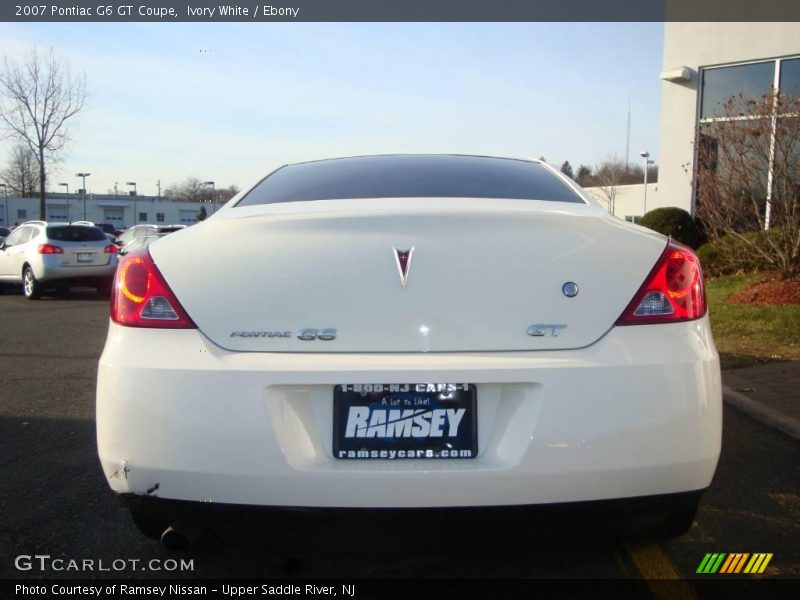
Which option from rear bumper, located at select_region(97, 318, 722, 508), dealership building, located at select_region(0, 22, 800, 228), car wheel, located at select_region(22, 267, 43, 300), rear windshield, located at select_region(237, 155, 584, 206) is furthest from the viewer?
dealership building, located at select_region(0, 22, 800, 228)

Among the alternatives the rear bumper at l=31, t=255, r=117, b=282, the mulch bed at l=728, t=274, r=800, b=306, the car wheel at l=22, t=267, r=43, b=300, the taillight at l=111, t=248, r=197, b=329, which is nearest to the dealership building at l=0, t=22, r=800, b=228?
the mulch bed at l=728, t=274, r=800, b=306

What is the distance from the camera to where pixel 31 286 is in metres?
14.3

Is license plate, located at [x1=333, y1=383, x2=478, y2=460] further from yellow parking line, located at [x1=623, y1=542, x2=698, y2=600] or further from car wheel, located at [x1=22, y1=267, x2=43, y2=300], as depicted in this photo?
car wheel, located at [x1=22, y1=267, x2=43, y2=300]

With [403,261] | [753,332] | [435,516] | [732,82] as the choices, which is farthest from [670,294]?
[732,82]

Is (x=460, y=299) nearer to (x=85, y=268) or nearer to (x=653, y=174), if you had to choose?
(x=85, y=268)

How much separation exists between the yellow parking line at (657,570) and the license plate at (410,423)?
0.95 m

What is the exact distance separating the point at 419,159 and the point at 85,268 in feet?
41.8

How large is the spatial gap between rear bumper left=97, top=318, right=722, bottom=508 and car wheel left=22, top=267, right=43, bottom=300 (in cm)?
1361

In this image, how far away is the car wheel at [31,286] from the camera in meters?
14.2

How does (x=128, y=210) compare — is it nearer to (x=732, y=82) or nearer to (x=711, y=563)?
(x=732, y=82)

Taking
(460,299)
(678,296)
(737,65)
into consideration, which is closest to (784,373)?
(678,296)

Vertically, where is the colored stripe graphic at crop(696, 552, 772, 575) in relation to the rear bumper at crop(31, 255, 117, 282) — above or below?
below

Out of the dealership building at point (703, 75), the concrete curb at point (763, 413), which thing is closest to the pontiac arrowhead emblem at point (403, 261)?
the concrete curb at point (763, 413)

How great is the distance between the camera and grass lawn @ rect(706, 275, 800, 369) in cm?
674
